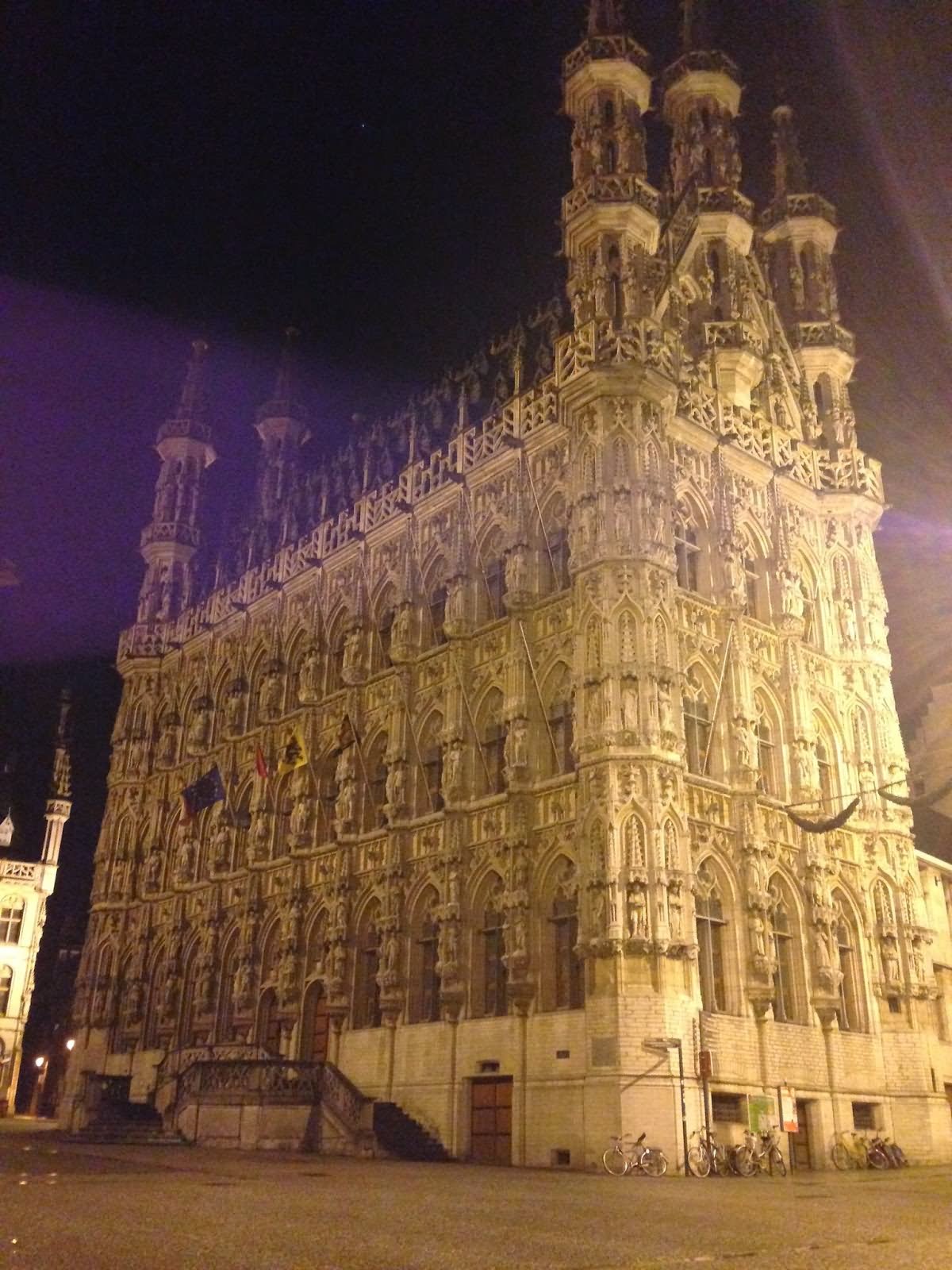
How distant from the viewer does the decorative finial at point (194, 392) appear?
177 ft

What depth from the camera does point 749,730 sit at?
2964 cm

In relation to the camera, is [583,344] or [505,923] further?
[583,344]

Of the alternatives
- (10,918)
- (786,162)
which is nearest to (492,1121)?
(786,162)

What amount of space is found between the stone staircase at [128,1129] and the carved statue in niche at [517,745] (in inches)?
513

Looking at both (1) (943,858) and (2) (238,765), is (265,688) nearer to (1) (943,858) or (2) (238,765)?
(2) (238,765)

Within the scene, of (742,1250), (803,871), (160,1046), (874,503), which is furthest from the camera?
(160,1046)

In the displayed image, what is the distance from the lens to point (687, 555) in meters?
31.8

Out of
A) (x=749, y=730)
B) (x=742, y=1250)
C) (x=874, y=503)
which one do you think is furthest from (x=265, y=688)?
(x=742, y=1250)

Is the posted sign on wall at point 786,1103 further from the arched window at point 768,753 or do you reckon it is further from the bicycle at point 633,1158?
the arched window at point 768,753

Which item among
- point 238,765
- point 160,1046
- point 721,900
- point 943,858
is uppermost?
Answer: point 238,765

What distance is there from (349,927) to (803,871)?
1328 centimetres

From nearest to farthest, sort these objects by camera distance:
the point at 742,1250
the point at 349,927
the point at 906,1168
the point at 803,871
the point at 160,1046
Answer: the point at 742,1250 → the point at 906,1168 → the point at 803,871 → the point at 349,927 → the point at 160,1046

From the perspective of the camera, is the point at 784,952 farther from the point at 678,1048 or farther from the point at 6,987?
the point at 6,987

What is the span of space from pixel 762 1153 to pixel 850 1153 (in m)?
A: 3.95
